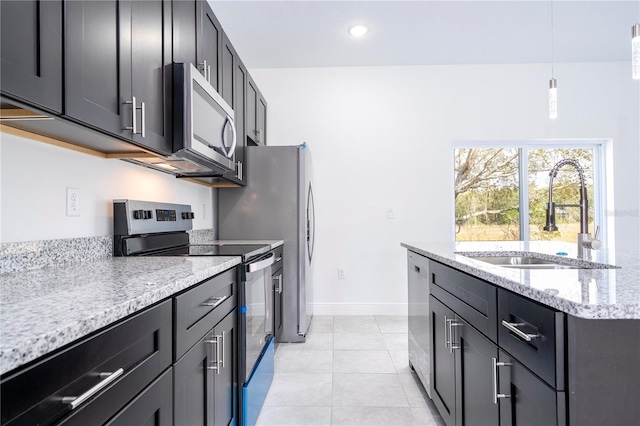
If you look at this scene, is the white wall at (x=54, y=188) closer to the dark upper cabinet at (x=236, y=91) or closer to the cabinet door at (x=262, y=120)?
the dark upper cabinet at (x=236, y=91)

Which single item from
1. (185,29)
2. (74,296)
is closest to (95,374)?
(74,296)

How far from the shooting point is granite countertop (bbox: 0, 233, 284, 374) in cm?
52

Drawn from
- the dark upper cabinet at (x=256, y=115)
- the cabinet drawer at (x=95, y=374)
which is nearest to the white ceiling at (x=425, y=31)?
the dark upper cabinet at (x=256, y=115)

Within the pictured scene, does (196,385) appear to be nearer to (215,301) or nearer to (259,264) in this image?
(215,301)

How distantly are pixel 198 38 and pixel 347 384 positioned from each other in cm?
213

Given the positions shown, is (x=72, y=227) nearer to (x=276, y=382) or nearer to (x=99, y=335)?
(x=99, y=335)

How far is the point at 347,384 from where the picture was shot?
205 cm

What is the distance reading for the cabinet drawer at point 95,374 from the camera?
0.49m

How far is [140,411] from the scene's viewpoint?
2.54 ft

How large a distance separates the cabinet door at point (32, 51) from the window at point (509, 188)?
11.8 ft

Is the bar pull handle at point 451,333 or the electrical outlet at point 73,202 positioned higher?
the electrical outlet at point 73,202

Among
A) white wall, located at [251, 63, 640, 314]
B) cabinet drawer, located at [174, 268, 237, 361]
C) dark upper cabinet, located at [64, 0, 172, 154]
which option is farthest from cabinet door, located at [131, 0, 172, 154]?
white wall, located at [251, 63, 640, 314]

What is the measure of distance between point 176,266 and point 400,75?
10.6 ft

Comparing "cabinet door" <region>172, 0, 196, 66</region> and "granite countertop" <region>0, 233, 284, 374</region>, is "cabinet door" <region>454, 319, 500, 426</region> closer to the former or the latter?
"granite countertop" <region>0, 233, 284, 374</region>
